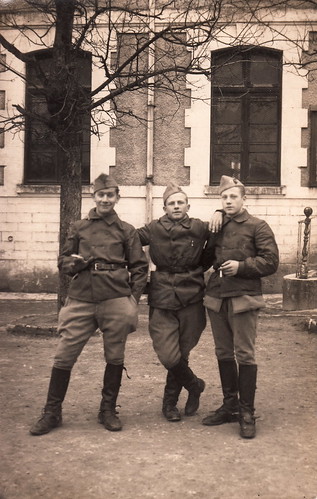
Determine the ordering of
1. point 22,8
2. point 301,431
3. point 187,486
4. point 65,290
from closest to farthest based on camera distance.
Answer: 1. point 187,486
2. point 301,431
3. point 65,290
4. point 22,8

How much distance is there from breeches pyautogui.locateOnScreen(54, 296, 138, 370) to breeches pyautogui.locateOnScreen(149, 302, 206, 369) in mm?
197

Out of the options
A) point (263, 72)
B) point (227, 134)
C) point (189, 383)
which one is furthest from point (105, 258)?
point (263, 72)

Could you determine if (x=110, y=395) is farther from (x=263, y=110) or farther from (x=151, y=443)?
(x=263, y=110)

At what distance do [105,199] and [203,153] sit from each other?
23.9ft

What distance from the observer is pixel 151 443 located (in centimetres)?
436

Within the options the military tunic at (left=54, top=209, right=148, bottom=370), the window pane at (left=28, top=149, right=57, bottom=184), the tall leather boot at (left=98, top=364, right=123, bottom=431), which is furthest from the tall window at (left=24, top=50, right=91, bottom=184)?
the tall leather boot at (left=98, top=364, right=123, bottom=431)

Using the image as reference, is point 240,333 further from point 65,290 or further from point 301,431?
point 65,290

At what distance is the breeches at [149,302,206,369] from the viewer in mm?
4824

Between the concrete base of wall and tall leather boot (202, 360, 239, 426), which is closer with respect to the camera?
tall leather boot (202, 360, 239, 426)

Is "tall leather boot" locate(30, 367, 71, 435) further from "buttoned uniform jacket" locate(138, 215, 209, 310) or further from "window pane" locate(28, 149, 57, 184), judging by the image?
"window pane" locate(28, 149, 57, 184)

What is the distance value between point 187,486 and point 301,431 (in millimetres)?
1246

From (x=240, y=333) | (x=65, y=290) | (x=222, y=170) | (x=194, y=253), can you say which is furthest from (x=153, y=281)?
(x=222, y=170)

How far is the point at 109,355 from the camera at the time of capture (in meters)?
4.78

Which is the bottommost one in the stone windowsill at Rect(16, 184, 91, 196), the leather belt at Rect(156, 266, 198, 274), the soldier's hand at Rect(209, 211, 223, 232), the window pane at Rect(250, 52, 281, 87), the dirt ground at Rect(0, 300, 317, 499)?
the dirt ground at Rect(0, 300, 317, 499)
